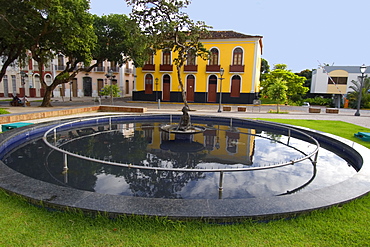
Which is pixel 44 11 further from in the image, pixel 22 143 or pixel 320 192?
pixel 320 192

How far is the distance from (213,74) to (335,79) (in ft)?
72.7

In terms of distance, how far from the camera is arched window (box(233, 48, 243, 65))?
2836cm

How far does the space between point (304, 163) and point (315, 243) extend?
14.3 ft

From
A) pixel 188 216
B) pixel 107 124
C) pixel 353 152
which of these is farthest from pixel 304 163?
pixel 107 124

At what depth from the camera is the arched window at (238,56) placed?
2836 centimetres

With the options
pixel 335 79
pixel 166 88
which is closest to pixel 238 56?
pixel 166 88

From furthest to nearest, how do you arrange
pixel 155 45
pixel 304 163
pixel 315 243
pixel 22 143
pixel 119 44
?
pixel 119 44, pixel 155 45, pixel 22 143, pixel 304 163, pixel 315 243

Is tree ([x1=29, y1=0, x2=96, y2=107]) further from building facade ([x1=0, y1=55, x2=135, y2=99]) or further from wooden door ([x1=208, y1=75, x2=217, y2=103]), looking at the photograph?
building facade ([x1=0, y1=55, x2=135, y2=99])

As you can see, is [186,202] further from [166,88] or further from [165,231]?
[166,88]

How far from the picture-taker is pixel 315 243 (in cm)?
304

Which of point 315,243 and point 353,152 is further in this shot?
point 353,152

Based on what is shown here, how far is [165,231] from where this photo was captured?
10.4 feet

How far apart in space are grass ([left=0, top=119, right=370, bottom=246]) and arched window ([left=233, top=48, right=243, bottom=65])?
87.0ft

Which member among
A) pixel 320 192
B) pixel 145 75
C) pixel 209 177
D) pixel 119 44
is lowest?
pixel 209 177
